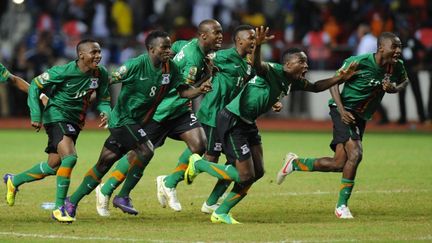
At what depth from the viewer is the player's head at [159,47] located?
12.5 m

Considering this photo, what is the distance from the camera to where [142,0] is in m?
32.7

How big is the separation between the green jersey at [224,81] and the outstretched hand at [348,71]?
44.8 inches

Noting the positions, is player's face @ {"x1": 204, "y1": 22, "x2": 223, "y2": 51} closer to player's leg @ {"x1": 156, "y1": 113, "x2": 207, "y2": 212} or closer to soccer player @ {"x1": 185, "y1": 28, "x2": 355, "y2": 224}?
player's leg @ {"x1": 156, "y1": 113, "x2": 207, "y2": 212}

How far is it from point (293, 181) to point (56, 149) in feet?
17.6

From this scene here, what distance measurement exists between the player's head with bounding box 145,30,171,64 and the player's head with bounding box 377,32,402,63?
2.58m

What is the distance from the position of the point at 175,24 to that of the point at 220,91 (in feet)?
56.8

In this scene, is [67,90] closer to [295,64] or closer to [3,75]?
[3,75]

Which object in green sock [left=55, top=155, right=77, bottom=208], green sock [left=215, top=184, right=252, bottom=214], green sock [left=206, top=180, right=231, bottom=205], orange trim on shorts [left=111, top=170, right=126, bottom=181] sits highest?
green sock [left=55, top=155, right=77, bottom=208]

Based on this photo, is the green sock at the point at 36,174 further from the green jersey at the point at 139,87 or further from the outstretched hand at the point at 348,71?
the outstretched hand at the point at 348,71

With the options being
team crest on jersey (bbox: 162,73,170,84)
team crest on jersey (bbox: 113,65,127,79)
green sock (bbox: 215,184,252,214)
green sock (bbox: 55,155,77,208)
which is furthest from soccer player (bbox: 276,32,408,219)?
green sock (bbox: 55,155,77,208)

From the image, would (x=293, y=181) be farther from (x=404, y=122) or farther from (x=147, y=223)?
(x=404, y=122)

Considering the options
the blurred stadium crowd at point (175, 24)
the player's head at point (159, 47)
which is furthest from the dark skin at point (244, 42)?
the blurred stadium crowd at point (175, 24)

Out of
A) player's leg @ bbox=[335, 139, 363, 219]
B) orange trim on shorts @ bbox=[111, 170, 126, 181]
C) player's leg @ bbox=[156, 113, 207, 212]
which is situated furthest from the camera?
player's leg @ bbox=[156, 113, 207, 212]

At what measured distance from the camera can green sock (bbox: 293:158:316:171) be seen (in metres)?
14.0
